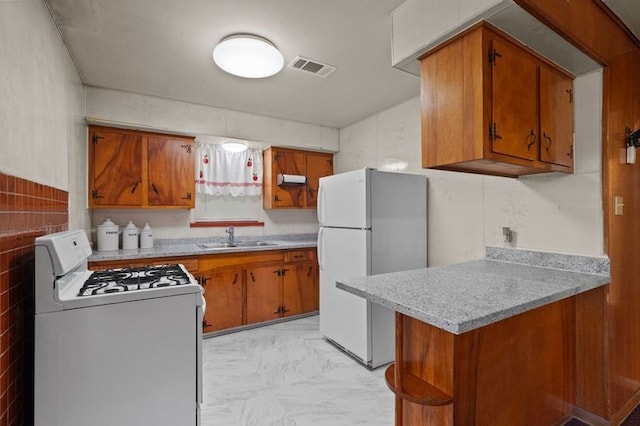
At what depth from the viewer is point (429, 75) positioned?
1.74 m

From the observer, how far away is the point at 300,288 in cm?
371

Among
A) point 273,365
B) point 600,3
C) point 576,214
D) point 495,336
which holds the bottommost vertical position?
point 273,365

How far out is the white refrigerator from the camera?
2584 mm

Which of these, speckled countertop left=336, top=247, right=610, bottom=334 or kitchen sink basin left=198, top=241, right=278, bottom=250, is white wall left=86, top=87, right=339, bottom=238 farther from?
speckled countertop left=336, top=247, right=610, bottom=334

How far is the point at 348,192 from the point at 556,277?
1.60 meters

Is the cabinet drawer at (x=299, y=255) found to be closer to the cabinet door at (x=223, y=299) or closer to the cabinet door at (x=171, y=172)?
the cabinet door at (x=223, y=299)

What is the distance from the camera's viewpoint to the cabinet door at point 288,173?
391 centimetres

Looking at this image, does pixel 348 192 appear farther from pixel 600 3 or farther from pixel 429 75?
pixel 600 3

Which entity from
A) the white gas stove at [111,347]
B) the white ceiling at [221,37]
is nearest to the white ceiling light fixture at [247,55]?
the white ceiling at [221,37]

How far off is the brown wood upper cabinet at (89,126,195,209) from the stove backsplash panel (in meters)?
1.40

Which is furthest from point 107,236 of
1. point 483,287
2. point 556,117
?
point 556,117

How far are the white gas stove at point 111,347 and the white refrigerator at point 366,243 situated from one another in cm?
142

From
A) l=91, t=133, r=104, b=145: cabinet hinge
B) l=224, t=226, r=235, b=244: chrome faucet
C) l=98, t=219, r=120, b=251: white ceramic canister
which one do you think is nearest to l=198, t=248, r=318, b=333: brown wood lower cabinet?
l=224, t=226, r=235, b=244: chrome faucet

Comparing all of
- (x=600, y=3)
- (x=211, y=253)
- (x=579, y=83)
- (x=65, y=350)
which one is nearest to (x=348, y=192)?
(x=211, y=253)
